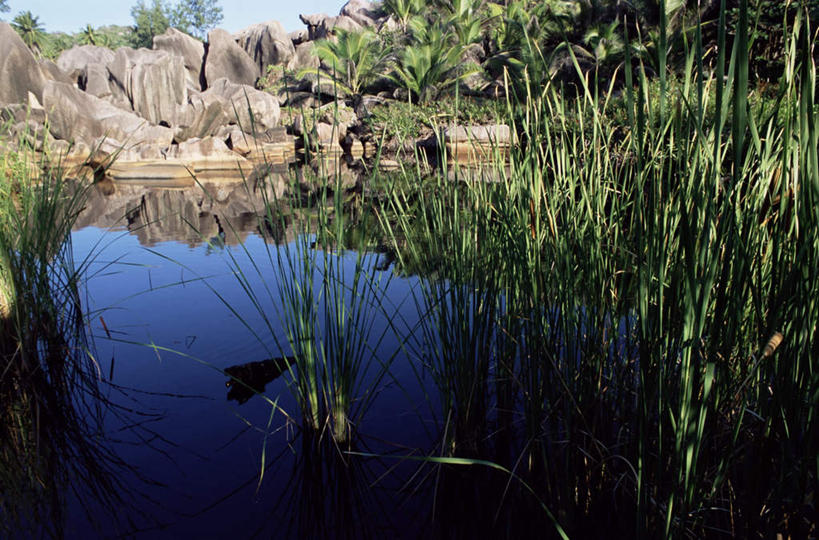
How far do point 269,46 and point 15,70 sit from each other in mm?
9760

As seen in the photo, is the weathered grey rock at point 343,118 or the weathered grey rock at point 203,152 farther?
the weathered grey rock at point 343,118

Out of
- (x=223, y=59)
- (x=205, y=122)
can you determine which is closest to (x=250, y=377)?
(x=205, y=122)

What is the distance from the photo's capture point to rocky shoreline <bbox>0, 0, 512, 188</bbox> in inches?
432

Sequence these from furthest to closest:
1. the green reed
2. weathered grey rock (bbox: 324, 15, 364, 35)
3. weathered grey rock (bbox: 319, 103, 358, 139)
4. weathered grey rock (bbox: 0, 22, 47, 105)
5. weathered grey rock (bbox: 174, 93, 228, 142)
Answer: weathered grey rock (bbox: 324, 15, 364, 35), weathered grey rock (bbox: 319, 103, 358, 139), weathered grey rock (bbox: 0, 22, 47, 105), weathered grey rock (bbox: 174, 93, 228, 142), the green reed

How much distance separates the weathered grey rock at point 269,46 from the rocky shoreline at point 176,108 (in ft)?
0.16

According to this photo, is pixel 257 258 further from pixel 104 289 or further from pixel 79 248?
pixel 79 248

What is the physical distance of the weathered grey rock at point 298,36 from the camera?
24.5 metres

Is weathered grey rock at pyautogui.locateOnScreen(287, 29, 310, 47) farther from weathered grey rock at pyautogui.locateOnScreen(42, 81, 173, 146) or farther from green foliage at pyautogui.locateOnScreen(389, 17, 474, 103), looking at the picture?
weathered grey rock at pyautogui.locateOnScreen(42, 81, 173, 146)

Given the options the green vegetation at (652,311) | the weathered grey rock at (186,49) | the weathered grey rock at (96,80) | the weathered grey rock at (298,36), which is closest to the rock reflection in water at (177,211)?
the green vegetation at (652,311)

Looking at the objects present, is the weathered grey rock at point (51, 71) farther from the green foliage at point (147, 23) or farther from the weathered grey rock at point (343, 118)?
the green foliage at point (147, 23)

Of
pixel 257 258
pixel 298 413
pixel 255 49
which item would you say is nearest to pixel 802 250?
pixel 298 413

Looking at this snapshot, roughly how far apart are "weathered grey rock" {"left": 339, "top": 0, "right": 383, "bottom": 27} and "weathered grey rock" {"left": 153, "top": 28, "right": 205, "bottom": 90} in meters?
7.70

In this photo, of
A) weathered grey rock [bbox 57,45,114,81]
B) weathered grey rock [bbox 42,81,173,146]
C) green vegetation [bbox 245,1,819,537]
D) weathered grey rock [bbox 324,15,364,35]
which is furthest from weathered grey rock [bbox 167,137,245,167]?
weathered grey rock [bbox 324,15,364,35]

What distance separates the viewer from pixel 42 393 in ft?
6.17
